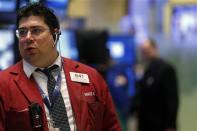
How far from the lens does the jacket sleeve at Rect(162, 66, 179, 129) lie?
6457mm

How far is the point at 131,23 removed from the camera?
Result: 31.7 ft

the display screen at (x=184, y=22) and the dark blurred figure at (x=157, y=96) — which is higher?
the display screen at (x=184, y=22)

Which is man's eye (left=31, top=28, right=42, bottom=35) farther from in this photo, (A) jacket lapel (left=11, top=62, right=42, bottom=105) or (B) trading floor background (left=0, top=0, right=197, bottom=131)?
(B) trading floor background (left=0, top=0, right=197, bottom=131)

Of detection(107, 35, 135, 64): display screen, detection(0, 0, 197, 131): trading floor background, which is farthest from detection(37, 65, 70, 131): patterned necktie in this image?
detection(107, 35, 135, 64): display screen

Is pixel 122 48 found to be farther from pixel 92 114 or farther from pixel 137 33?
pixel 92 114

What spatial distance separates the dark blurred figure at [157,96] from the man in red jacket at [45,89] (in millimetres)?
3108

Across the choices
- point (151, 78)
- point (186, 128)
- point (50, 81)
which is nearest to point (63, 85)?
point (50, 81)

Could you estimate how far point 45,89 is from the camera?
3236 mm

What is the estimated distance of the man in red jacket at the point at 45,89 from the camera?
10.2 ft

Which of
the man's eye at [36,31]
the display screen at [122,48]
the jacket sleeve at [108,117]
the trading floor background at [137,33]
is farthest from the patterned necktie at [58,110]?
the display screen at [122,48]

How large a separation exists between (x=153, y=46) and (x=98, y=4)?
3273mm

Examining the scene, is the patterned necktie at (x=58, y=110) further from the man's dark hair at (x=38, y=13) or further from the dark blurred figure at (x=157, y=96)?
the dark blurred figure at (x=157, y=96)

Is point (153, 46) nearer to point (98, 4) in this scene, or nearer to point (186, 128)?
point (186, 128)

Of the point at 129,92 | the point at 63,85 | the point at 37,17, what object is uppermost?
the point at 37,17
